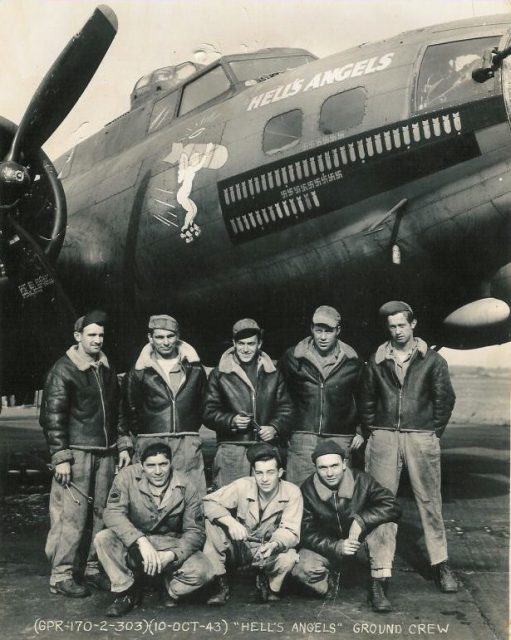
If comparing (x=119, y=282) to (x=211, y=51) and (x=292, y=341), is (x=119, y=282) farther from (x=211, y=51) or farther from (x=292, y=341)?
(x=211, y=51)

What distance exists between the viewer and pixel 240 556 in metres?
5.04

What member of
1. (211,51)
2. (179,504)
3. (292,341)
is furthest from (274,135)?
(179,504)

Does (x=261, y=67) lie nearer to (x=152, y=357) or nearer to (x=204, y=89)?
(x=204, y=89)

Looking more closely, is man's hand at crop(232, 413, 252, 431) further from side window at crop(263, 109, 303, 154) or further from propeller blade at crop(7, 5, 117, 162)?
propeller blade at crop(7, 5, 117, 162)

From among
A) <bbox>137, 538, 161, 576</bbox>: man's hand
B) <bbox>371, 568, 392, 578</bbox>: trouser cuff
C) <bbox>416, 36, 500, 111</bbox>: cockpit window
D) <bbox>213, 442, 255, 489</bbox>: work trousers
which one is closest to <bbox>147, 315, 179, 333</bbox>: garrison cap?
<bbox>213, 442, 255, 489</bbox>: work trousers

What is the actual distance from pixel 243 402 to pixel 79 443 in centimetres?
133

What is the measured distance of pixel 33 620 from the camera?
471 centimetres

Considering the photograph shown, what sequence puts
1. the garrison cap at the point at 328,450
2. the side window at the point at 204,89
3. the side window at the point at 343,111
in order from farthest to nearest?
the side window at the point at 204,89
the side window at the point at 343,111
the garrison cap at the point at 328,450

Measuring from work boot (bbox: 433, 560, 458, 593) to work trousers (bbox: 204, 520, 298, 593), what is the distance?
3.83ft

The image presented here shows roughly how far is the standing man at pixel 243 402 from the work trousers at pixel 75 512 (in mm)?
921

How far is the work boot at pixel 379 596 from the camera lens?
4805 millimetres

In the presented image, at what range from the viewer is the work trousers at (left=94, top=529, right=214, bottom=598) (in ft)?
15.9

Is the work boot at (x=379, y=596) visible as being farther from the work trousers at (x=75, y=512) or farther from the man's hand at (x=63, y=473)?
the man's hand at (x=63, y=473)

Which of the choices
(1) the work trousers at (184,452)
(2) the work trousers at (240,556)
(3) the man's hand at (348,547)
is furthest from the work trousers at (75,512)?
(3) the man's hand at (348,547)
